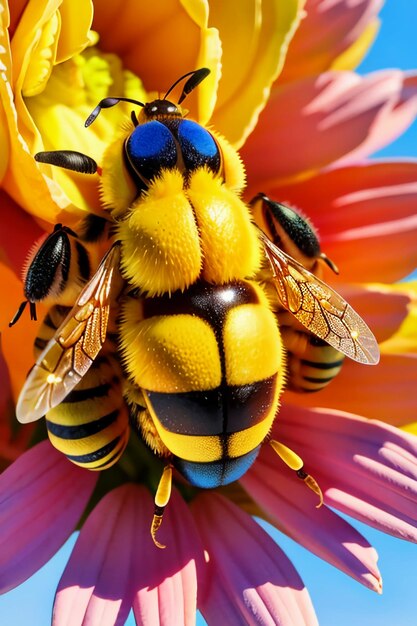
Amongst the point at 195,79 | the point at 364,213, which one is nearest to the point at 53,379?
the point at 195,79

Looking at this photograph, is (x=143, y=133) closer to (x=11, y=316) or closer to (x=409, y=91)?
(x=11, y=316)

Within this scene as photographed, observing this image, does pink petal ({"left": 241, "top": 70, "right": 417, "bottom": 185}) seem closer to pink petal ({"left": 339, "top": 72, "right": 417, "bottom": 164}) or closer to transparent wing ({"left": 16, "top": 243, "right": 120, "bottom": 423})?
pink petal ({"left": 339, "top": 72, "right": 417, "bottom": 164})

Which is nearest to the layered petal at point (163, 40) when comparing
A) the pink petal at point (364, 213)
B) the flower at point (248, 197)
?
the flower at point (248, 197)

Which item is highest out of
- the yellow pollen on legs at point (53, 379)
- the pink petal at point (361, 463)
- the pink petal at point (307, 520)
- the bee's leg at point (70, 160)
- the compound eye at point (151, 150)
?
the compound eye at point (151, 150)

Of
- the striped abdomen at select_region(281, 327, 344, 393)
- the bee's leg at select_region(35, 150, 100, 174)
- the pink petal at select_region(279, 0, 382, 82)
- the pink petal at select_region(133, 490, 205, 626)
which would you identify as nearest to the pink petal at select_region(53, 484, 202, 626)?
the pink petal at select_region(133, 490, 205, 626)

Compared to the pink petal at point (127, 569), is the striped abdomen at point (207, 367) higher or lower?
higher

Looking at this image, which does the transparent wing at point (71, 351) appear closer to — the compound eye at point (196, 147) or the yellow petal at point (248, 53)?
the compound eye at point (196, 147)
